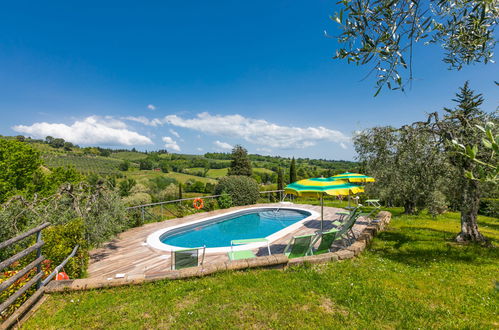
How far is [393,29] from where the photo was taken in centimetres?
238

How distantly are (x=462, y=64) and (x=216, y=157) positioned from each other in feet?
326

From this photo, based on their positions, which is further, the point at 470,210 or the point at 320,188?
the point at 320,188

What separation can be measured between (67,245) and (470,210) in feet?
30.4

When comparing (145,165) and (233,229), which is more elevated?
(145,165)

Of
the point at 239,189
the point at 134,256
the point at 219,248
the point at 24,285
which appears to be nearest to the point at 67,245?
the point at 24,285

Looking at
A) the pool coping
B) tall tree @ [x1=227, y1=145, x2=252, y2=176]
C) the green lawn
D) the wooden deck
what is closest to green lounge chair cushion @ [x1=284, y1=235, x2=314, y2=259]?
the green lawn

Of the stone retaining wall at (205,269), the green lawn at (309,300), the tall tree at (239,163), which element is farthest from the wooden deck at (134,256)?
the tall tree at (239,163)

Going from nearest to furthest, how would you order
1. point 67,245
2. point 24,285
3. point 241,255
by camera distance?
point 24,285
point 67,245
point 241,255

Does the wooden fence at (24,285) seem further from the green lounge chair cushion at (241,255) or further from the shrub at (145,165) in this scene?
the shrub at (145,165)

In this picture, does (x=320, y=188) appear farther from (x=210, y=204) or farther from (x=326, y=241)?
(x=210, y=204)

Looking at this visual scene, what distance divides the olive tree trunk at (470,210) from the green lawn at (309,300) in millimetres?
1167

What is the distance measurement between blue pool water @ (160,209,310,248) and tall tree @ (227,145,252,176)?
1605 centimetres

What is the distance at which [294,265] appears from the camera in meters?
4.63

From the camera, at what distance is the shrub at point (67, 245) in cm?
428
